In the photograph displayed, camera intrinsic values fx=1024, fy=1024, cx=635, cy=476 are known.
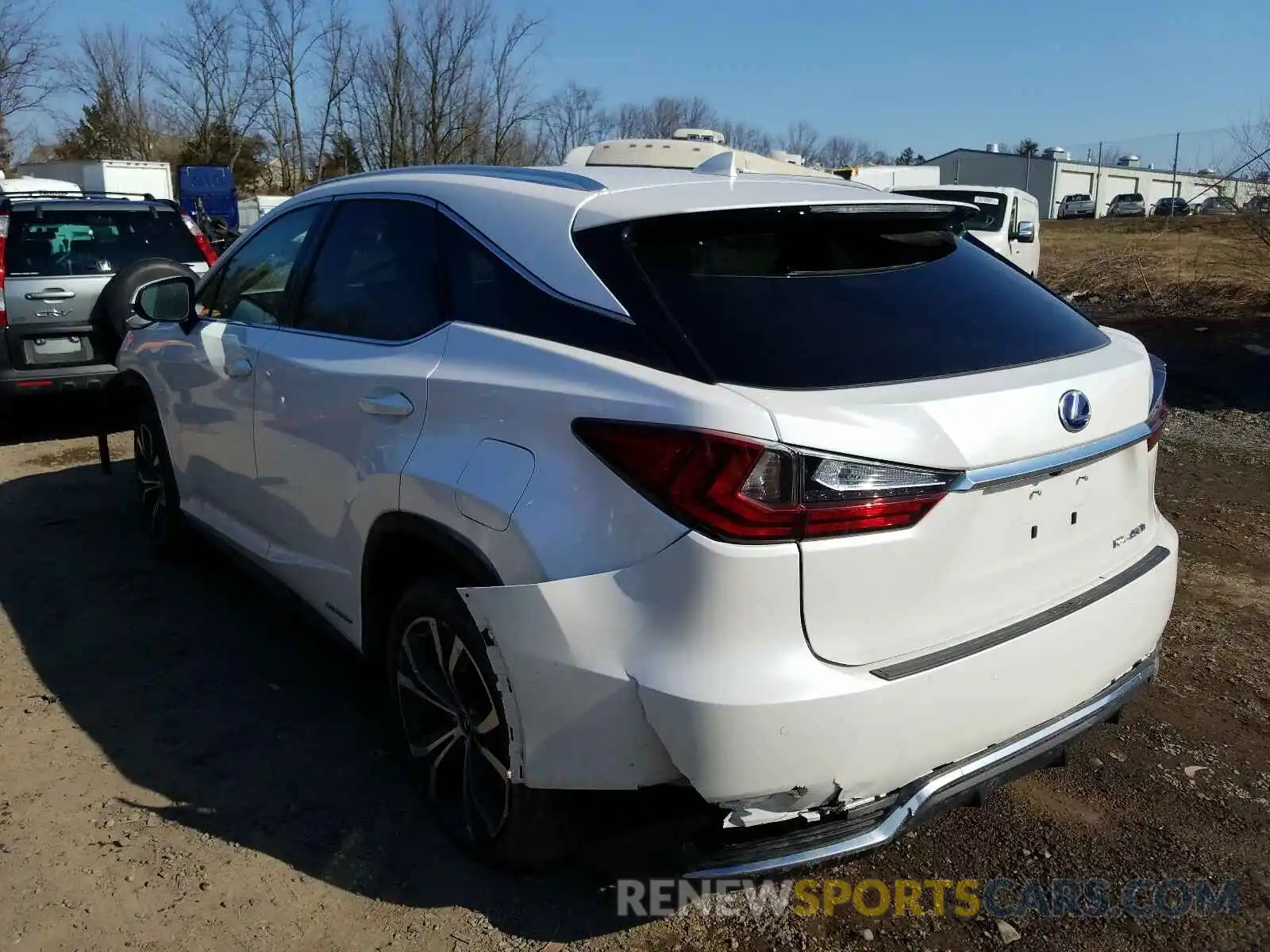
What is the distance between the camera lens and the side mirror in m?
4.39

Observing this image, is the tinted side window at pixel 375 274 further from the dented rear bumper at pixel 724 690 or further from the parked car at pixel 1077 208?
the parked car at pixel 1077 208

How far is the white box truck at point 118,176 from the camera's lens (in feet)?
96.4

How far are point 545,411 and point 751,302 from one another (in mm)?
518

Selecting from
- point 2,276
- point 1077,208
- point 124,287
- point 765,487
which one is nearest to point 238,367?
point 765,487

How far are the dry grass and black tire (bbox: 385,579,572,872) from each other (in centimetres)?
1318

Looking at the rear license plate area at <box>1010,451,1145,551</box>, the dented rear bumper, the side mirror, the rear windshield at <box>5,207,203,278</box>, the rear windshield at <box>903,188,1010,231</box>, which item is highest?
the rear windshield at <box>903,188,1010,231</box>

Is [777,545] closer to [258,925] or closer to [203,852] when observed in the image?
[258,925]

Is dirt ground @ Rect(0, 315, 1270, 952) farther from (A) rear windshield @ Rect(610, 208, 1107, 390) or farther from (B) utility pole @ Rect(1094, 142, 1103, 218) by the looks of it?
(B) utility pole @ Rect(1094, 142, 1103, 218)

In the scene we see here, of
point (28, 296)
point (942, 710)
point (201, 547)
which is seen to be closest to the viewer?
point (942, 710)

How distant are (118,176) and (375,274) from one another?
31075 millimetres

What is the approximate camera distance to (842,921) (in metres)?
2.55

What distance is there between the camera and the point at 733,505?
1968 mm

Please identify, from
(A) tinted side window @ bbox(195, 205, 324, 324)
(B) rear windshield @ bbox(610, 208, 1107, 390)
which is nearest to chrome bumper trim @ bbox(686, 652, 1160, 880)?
(B) rear windshield @ bbox(610, 208, 1107, 390)

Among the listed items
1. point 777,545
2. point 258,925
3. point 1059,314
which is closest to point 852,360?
point 777,545
